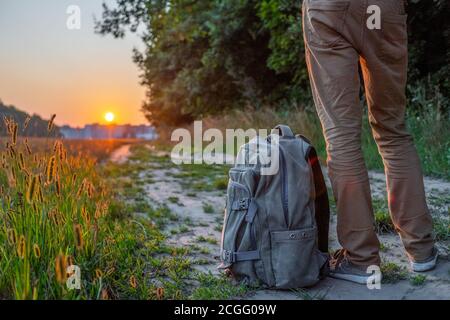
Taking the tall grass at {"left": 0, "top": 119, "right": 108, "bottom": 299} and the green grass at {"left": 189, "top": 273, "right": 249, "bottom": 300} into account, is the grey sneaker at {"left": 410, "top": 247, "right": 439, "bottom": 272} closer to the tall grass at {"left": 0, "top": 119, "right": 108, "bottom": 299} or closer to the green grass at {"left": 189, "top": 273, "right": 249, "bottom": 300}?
the green grass at {"left": 189, "top": 273, "right": 249, "bottom": 300}

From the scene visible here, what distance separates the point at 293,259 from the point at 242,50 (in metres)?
12.3

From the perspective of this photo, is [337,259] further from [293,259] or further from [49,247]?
[49,247]

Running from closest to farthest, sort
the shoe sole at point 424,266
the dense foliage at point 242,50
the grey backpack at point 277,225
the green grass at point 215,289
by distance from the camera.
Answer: the green grass at point 215,289
the grey backpack at point 277,225
the shoe sole at point 424,266
the dense foliage at point 242,50

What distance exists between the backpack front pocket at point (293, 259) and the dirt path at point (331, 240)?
0.16 feet

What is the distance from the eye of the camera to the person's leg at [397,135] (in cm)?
236

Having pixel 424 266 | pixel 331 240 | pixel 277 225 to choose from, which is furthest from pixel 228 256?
pixel 331 240

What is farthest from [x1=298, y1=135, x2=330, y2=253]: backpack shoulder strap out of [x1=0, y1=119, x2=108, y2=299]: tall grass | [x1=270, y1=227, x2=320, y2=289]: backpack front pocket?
[x1=0, y1=119, x2=108, y2=299]: tall grass

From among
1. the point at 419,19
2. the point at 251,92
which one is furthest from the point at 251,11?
the point at 419,19

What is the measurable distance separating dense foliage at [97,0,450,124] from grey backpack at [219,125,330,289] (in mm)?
4574

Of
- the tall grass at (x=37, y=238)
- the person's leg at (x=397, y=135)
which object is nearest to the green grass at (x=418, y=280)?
the person's leg at (x=397, y=135)

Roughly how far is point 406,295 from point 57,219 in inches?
58.5

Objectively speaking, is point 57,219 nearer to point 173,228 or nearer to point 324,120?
point 324,120

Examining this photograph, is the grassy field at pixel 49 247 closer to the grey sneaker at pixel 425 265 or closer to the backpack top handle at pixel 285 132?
the backpack top handle at pixel 285 132

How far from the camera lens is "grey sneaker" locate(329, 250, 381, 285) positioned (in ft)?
7.59
